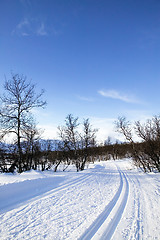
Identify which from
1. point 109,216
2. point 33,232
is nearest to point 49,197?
point 33,232

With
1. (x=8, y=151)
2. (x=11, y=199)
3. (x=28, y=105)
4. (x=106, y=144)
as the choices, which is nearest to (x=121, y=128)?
(x=28, y=105)

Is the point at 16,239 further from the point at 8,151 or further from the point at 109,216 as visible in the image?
the point at 8,151

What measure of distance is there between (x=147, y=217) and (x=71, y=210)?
229 cm

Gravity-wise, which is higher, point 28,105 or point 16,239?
point 28,105

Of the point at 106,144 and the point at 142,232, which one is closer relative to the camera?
the point at 142,232

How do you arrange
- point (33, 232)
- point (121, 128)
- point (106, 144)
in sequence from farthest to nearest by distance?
1. point (106, 144)
2. point (121, 128)
3. point (33, 232)

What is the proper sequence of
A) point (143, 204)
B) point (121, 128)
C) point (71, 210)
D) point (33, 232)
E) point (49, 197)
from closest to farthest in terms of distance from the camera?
point (33, 232) < point (71, 210) < point (143, 204) < point (49, 197) < point (121, 128)

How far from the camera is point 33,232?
8.81 feet

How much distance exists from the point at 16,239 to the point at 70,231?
116cm

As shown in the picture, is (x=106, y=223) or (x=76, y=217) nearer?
(x=106, y=223)

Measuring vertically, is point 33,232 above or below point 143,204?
above

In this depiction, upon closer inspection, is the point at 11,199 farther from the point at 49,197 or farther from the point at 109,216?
the point at 109,216

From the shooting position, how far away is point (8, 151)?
11617mm

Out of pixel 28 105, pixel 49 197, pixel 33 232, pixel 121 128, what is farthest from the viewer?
pixel 121 128
